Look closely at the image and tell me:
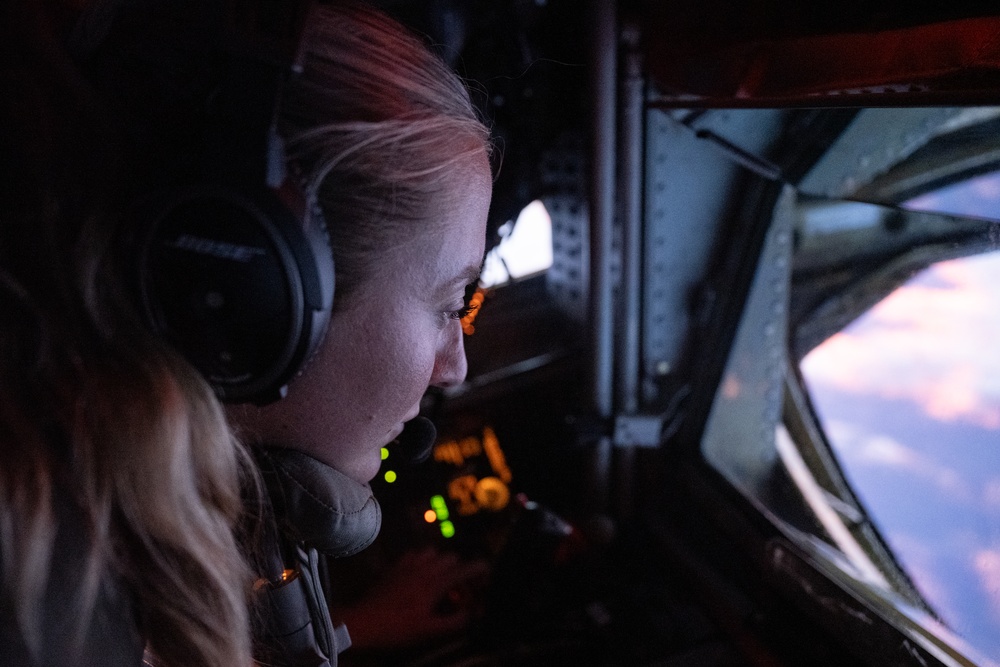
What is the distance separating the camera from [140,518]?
0.58 meters

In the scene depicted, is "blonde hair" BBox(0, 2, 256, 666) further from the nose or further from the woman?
the nose

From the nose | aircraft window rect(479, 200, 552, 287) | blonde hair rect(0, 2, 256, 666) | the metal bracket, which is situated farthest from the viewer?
aircraft window rect(479, 200, 552, 287)

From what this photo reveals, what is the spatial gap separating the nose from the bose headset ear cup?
31 cm

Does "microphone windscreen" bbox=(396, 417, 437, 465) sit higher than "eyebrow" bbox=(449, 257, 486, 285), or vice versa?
"eyebrow" bbox=(449, 257, 486, 285)

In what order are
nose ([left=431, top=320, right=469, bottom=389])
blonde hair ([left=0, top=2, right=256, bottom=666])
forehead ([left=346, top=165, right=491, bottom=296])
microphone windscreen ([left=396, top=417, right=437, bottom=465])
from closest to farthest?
1. blonde hair ([left=0, top=2, right=256, bottom=666])
2. forehead ([left=346, top=165, right=491, bottom=296])
3. nose ([left=431, top=320, right=469, bottom=389])
4. microphone windscreen ([left=396, top=417, right=437, bottom=465])

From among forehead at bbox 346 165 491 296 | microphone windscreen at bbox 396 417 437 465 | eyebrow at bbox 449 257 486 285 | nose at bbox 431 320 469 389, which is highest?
forehead at bbox 346 165 491 296

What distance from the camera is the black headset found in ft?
1.70

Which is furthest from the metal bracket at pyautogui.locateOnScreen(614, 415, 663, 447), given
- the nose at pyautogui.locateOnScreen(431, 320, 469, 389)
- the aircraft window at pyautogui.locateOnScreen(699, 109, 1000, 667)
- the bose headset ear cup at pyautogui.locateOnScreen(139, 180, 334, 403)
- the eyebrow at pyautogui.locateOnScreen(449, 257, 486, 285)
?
the bose headset ear cup at pyautogui.locateOnScreen(139, 180, 334, 403)

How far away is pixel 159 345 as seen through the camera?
58cm

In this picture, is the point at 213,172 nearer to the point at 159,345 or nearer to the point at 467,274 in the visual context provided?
the point at 159,345

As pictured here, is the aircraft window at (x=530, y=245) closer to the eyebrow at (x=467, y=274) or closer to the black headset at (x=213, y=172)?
the eyebrow at (x=467, y=274)

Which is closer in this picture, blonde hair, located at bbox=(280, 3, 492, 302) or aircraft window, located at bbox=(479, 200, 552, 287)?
blonde hair, located at bbox=(280, 3, 492, 302)

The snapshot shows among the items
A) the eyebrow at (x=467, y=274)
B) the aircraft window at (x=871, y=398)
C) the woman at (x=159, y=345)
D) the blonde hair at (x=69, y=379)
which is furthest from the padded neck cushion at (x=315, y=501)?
the aircraft window at (x=871, y=398)

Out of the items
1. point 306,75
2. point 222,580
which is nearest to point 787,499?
point 222,580
